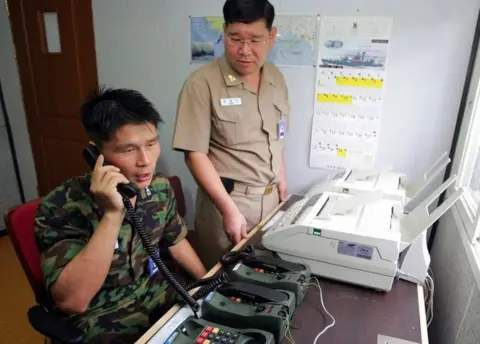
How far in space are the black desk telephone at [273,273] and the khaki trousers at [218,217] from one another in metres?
0.46

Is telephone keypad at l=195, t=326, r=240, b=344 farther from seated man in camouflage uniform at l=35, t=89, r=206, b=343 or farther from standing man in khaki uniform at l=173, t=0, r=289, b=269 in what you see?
standing man in khaki uniform at l=173, t=0, r=289, b=269

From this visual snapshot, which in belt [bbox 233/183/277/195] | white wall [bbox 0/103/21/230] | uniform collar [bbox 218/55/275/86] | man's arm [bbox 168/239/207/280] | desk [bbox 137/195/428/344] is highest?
uniform collar [bbox 218/55/275/86]

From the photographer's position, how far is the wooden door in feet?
7.95

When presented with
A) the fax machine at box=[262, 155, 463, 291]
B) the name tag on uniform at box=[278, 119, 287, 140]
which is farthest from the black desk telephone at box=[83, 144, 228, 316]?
the name tag on uniform at box=[278, 119, 287, 140]

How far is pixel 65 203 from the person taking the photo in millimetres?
1017

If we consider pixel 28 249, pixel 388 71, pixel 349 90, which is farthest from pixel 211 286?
pixel 388 71

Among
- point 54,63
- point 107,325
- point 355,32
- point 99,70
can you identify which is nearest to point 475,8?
point 355,32

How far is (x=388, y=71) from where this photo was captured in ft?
5.70

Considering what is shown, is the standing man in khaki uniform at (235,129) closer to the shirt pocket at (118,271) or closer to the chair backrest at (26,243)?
the shirt pocket at (118,271)

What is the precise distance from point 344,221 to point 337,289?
22 centimetres

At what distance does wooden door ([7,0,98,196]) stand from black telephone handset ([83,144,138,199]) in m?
1.57

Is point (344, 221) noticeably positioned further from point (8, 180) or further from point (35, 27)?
point (8, 180)

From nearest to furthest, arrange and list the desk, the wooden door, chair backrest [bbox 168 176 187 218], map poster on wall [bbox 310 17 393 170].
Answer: the desk, map poster on wall [bbox 310 17 393 170], chair backrest [bbox 168 176 187 218], the wooden door

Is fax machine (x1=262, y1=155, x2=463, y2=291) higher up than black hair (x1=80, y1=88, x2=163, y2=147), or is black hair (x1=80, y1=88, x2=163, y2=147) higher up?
black hair (x1=80, y1=88, x2=163, y2=147)
